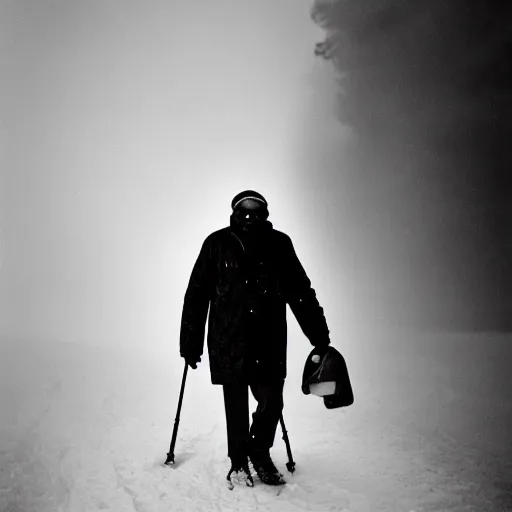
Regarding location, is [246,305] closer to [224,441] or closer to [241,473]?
[241,473]

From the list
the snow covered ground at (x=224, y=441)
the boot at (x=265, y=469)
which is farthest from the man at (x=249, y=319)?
the snow covered ground at (x=224, y=441)

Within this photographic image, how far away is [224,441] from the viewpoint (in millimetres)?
3639

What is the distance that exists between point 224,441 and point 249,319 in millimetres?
1472

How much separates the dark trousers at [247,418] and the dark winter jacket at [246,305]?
0.08m

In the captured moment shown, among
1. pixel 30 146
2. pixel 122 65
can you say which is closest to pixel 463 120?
pixel 30 146

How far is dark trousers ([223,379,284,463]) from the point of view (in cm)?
270

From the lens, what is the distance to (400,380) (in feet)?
21.0

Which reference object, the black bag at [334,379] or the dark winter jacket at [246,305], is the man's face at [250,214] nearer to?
the dark winter jacket at [246,305]

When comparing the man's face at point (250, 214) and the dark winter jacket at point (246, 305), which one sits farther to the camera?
the man's face at point (250, 214)

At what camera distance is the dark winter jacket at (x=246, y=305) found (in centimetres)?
274

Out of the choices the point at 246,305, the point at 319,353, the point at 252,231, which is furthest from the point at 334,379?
the point at 252,231

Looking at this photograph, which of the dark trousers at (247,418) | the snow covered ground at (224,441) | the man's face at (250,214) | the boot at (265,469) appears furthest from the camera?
the man's face at (250,214)

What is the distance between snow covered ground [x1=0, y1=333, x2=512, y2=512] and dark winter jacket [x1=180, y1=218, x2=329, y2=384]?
735 mm

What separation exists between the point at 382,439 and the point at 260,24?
9559cm
